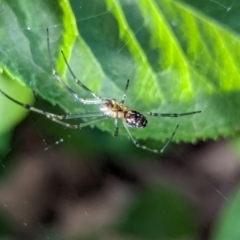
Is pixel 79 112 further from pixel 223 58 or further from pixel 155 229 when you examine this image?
pixel 155 229

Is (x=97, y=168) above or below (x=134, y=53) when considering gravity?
above

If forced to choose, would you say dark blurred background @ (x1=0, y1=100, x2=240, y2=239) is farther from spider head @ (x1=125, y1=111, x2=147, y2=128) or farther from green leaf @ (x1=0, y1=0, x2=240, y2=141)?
green leaf @ (x1=0, y1=0, x2=240, y2=141)

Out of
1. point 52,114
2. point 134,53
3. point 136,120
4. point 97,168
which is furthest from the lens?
point 97,168

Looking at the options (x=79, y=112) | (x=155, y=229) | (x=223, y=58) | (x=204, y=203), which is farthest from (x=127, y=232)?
(x=223, y=58)

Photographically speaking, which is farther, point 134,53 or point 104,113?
point 104,113

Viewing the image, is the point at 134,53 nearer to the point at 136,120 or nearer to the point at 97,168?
the point at 136,120

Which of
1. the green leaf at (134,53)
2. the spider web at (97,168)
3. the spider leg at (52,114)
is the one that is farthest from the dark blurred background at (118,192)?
the green leaf at (134,53)

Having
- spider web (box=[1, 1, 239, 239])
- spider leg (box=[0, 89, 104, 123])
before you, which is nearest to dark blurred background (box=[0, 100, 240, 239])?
spider web (box=[1, 1, 239, 239])

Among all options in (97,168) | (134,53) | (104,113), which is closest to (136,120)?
(104,113)
